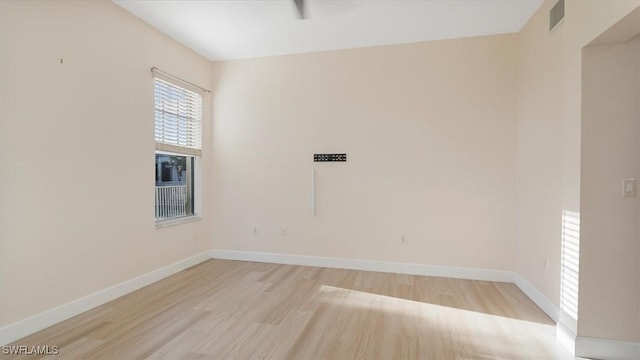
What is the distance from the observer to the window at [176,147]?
391cm

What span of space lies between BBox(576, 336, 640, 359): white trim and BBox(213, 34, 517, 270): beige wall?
1.71 meters

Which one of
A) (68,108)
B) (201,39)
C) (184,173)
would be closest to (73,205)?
(68,108)

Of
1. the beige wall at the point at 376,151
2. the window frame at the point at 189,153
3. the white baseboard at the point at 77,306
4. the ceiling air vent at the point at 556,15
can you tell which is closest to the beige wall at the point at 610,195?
the ceiling air vent at the point at 556,15

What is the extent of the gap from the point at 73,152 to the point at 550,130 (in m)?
4.56

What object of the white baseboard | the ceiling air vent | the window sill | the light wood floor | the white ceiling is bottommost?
the light wood floor

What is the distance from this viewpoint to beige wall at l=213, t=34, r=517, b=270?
3.86 meters

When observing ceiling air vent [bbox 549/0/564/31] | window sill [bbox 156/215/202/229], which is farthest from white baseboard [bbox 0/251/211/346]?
ceiling air vent [bbox 549/0/564/31]

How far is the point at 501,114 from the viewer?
3.81 m

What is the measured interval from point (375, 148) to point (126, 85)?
3075mm

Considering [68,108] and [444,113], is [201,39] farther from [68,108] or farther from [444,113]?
[444,113]

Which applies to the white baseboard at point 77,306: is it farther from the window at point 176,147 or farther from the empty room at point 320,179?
the window at point 176,147

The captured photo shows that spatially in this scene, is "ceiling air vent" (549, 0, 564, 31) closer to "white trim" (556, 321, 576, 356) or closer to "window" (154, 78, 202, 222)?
"white trim" (556, 321, 576, 356)

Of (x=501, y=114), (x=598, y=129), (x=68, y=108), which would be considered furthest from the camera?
Result: (x=501, y=114)

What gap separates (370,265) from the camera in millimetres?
4223
